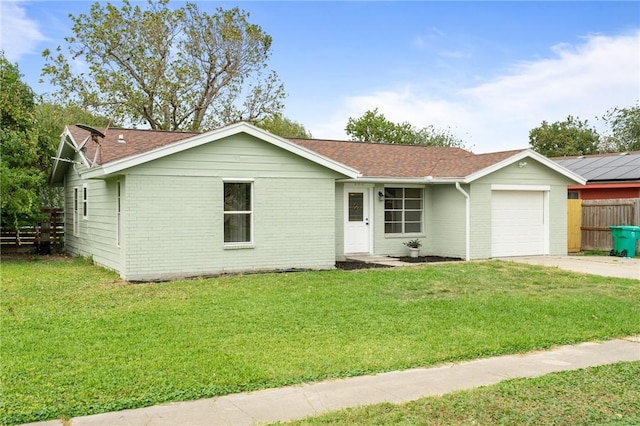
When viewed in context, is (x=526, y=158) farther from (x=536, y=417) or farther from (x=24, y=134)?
(x=24, y=134)

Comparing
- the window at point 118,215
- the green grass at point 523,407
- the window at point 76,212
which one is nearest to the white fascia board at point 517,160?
the window at point 118,215

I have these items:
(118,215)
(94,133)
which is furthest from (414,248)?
(94,133)

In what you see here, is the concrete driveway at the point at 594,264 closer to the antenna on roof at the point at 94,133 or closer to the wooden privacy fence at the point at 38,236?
the antenna on roof at the point at 94,133

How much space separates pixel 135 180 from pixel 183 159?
3.81 ft

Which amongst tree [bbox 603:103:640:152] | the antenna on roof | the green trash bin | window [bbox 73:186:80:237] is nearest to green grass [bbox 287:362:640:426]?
the antenna on roof

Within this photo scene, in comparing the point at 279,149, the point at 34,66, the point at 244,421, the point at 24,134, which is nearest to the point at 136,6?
the point at 34,66

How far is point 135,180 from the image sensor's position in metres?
12.8

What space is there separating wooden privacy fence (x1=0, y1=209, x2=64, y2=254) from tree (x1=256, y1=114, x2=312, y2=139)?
17.2 m

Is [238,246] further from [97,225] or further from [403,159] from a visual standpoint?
[403,159]

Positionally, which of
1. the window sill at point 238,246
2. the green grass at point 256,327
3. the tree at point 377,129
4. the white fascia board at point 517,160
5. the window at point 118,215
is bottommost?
the green grass at point 256,327

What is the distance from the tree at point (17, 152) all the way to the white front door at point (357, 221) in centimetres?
909

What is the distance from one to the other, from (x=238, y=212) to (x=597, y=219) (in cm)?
1334

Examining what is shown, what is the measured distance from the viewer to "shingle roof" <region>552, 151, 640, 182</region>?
75.0ft

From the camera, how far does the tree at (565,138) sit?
49.7 meters
